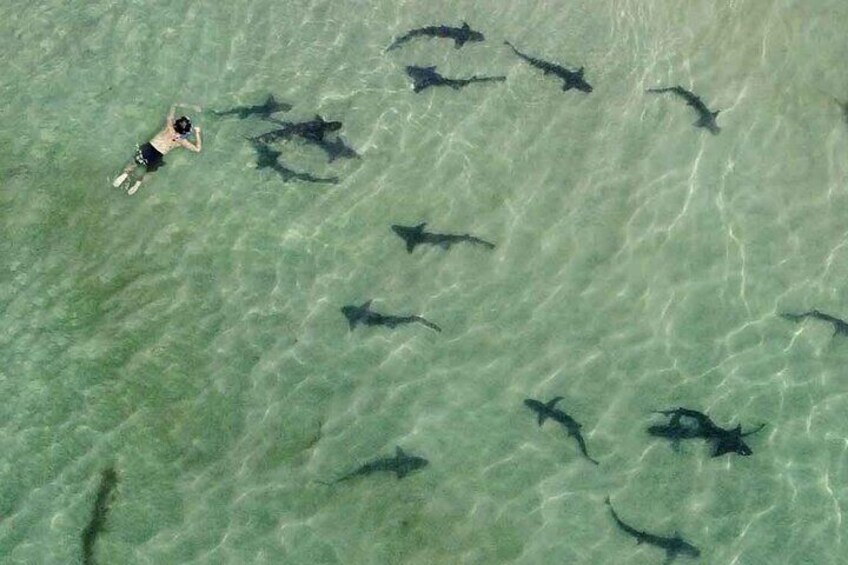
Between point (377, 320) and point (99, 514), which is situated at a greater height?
point (377, 320)

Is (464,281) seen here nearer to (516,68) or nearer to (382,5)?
(516,68)

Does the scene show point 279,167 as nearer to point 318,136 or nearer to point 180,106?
point 318,136

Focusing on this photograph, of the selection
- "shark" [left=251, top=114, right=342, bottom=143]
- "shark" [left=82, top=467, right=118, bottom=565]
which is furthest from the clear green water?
"shark" [left=251, top=114, right=342, bottom=143]

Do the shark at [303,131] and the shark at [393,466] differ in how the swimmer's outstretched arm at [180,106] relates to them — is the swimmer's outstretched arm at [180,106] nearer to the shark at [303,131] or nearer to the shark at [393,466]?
the shark at [303,131]

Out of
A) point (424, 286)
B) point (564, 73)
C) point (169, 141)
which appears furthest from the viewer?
point (564, 73)

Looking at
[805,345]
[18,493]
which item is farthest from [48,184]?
[805,345]

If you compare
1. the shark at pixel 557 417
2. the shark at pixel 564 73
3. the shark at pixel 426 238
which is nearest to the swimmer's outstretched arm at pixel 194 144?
the shark at pixel 426 238

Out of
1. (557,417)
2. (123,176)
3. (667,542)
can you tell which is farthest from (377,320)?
(667,542)
